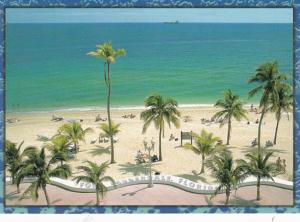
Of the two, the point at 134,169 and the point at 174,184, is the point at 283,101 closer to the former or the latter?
the point at 174,184

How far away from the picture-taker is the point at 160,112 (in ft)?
67.5

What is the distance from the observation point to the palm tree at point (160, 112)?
20.5 metres

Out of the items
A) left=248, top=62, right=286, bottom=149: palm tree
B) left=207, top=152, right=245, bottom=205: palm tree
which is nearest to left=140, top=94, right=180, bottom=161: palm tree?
left=207, top=152, right=245, bottom=205: palm tree

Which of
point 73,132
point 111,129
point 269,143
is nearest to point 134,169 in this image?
point 111,129

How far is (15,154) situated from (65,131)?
5.90 feet

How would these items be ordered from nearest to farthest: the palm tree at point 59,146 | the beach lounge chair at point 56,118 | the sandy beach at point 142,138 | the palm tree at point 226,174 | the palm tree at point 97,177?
the palm tree at point 226,174 < the palm tree at point 97,177 < the palm tree at point 59,146 < the sandy beach at point 142,138 < the beach lounge chair at point 56,118

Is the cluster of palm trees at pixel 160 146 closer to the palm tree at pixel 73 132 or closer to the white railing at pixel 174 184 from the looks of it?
the palm tree at pixel 73 132

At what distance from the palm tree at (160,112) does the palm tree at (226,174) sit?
2.03 metres

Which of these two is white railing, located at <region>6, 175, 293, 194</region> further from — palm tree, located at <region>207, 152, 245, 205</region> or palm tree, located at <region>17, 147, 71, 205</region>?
palm tree, located at <region>17, 147, 71, 205</region>

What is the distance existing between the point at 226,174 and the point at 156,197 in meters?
2.36

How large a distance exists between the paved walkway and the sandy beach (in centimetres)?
61

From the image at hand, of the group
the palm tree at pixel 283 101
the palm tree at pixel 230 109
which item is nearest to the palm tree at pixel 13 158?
the palm tree at pixel 230 109

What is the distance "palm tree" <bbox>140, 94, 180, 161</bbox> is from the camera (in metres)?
20.5

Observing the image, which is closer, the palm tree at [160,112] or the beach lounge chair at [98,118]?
the palm tree at [160,112]
